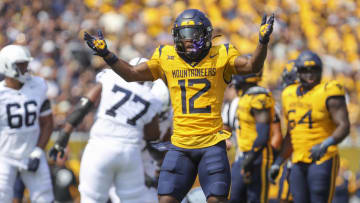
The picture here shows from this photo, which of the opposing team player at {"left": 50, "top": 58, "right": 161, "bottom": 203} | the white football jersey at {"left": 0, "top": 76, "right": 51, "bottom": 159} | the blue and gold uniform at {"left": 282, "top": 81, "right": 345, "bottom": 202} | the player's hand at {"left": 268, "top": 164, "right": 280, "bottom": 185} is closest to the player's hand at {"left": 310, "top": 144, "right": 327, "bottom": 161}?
the blue and gold uniform at {"left": 282, "top": 81, "right": 345, "bottom": 202}

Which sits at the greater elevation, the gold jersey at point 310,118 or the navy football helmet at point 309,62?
the navy football helmet at point 309,62

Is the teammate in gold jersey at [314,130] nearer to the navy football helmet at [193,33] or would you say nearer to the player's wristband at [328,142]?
the player's wristband at [328,142]

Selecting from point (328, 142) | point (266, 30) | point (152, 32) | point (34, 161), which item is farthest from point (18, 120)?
point (152, 32)

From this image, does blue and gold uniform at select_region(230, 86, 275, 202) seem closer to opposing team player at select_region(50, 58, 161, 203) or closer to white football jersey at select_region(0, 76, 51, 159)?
opposing team player at select_region(50, 58, 161, 203)

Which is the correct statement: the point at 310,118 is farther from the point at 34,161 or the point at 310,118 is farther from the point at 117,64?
the point at 34,161

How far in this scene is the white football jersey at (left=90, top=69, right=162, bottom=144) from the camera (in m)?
6.67

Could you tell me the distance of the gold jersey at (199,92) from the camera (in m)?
5.00

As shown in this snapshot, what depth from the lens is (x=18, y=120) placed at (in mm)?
7109

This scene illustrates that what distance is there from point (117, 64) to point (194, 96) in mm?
639

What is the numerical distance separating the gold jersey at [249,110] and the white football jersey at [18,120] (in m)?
2.28

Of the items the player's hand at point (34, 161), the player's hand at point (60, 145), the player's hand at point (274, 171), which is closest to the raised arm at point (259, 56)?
the player's hand at point (274, 171)

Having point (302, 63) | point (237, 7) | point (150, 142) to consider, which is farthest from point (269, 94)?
point (237, 7)

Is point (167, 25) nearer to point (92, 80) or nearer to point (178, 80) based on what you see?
point (92, 80)

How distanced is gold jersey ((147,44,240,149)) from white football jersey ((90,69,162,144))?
1.67 meters
